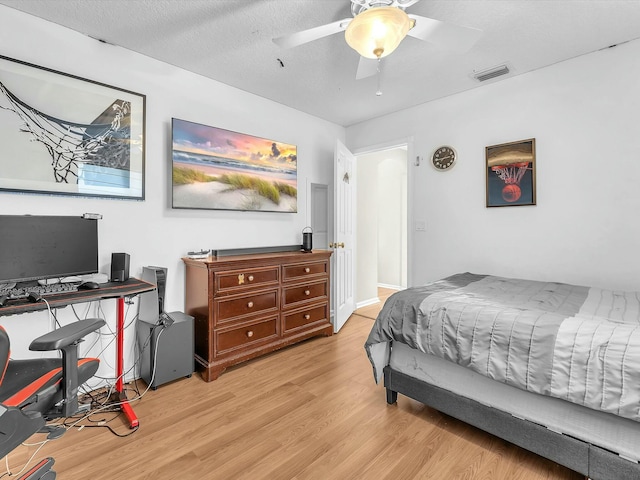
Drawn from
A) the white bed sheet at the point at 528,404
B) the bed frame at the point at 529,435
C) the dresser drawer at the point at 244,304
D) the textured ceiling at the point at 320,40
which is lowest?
the bed frame at the point at 529,435

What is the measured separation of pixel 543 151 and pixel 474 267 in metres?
1.25

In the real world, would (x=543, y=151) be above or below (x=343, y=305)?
above

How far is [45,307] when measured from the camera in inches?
66.4

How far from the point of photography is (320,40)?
7.93 feet

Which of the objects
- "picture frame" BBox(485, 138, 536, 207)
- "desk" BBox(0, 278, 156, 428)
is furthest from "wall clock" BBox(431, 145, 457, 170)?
"desk" BBox(0, 278, 156, 428)

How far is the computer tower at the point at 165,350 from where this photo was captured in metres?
2.45

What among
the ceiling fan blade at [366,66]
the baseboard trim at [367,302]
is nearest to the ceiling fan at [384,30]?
the ceiling fan blade at [366,66]

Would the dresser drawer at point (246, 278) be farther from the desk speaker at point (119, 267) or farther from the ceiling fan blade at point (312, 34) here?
the ceiling fan blade at point (312, 34)

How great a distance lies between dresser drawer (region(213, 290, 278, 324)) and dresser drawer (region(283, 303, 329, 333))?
0.23 meters

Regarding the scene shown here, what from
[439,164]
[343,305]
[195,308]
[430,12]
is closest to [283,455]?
[195,308]

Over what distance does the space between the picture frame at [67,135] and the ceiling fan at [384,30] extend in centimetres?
151

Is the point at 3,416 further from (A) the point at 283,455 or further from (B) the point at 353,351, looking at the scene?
(B) the point at 353,351

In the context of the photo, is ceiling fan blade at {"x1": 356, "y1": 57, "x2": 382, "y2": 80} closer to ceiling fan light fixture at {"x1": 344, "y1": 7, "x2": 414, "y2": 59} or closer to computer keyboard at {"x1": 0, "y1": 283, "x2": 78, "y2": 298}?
ceiling fan light fixture at {"x1": 344, "y1": 7, "x2": 414, "y2": 59}

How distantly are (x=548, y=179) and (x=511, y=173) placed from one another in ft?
1.02
